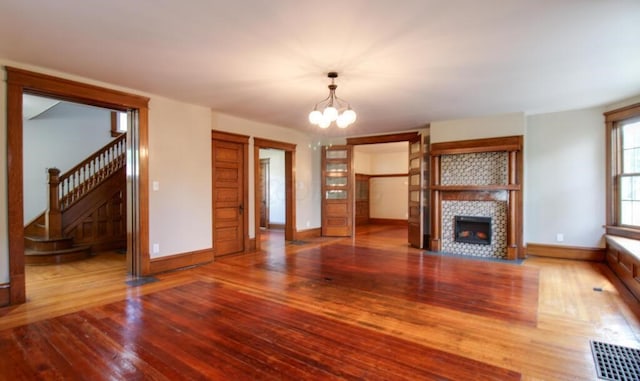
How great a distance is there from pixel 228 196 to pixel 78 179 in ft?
10.1

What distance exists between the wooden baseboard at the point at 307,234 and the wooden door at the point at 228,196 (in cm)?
162

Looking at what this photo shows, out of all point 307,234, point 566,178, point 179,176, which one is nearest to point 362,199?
point 307,234

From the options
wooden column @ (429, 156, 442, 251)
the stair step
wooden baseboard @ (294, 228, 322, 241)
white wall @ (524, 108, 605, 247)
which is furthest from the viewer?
wooden baseboard @ (294, 228, 322, 241)

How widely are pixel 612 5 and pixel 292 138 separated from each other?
18.7 ft

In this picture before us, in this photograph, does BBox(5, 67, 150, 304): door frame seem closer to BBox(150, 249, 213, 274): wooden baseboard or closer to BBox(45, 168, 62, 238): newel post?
BBox(150, 249, 213, 274): wooden baseboard

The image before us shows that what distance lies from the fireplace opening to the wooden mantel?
1.04 ft

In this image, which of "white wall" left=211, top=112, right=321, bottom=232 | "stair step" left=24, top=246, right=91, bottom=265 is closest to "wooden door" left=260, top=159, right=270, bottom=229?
"white wall" left=211, top=112, right=321, bottom=232

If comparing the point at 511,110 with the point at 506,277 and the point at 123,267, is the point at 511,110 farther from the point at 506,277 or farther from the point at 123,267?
the point at 123,267

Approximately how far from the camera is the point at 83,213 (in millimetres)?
6184

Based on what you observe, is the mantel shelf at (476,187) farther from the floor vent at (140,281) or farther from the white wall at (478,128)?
the floor vent at (140,281)

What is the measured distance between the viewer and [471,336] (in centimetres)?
265

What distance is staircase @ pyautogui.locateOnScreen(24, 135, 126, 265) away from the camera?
552 cm

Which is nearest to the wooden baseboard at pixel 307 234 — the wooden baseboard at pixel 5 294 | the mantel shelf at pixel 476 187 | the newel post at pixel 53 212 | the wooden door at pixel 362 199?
the wooden door at pixel 362 199

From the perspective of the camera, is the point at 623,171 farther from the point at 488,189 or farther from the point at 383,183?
the point at 383,183
